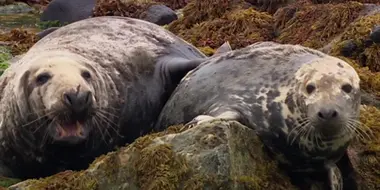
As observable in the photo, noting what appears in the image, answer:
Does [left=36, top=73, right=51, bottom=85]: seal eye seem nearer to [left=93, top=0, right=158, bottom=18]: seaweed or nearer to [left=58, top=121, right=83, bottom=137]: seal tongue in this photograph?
[left=58, top=121, right=83, bottom=137]: seal tongue

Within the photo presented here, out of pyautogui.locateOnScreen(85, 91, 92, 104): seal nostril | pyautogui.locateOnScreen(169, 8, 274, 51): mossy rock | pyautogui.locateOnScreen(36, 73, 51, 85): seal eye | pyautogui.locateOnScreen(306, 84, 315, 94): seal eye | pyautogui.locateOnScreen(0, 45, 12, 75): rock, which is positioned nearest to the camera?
pyautogui.locateOnScreen(306, 84, 315, 94): seal eye

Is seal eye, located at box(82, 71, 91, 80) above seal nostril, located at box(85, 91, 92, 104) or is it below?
below

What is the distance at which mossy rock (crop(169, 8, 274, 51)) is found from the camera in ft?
47.6

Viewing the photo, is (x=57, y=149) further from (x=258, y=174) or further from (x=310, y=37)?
(x=310, y=37)

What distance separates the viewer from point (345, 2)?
1538 cm

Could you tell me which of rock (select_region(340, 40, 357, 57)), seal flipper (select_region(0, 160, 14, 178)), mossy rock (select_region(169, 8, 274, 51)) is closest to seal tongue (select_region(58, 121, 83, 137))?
seal flipper (select_region(0, 160, 14, 178))

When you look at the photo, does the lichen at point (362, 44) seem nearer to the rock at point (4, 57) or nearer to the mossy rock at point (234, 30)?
the mossy rock at point (234, 30)

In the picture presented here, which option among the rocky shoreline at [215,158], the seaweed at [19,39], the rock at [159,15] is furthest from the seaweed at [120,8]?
the rocky shoreline at [215,158]

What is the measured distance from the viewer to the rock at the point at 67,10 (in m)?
19.3

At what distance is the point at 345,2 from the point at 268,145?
8.65 meters

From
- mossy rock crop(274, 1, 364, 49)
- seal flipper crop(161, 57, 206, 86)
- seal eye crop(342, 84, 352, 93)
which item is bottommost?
mossy rock crop(274, 1, 364, 49)

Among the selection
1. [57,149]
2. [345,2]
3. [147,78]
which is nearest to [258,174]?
[57,149]

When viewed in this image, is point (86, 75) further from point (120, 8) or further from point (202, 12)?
point (120, 8)

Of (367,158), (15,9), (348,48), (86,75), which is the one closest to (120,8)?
(15,9)
